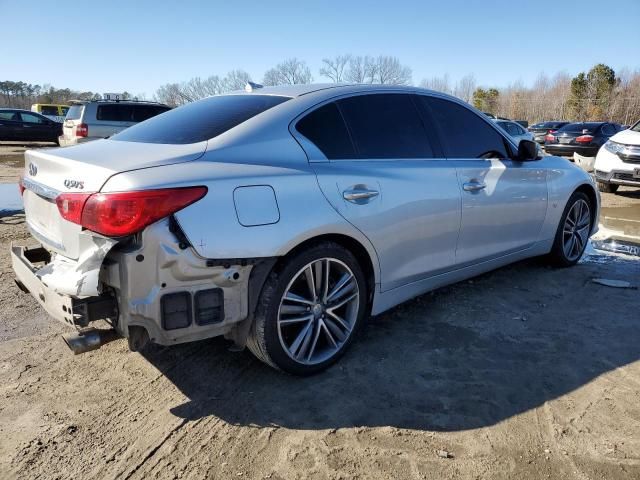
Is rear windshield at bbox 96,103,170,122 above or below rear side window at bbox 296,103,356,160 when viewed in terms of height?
above

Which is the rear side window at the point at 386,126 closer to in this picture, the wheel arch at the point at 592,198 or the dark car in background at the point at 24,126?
the wheel arch at the point at 592,198

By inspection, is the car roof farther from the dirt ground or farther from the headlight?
the headlight

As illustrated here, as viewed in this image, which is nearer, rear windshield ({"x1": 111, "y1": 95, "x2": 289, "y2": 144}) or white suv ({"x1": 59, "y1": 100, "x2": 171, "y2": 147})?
rear windshield ({"x1": 111, "y1": 95, "x2": 289, "y2": 144})

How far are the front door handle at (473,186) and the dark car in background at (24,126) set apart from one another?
23.3m

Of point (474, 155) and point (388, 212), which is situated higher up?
point (474, 155)

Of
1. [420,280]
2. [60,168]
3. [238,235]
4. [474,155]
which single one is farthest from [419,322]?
[60,168]

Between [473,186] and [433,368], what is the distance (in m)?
1.41

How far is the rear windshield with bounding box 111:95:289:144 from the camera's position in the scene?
285 cm

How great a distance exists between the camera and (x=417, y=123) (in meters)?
3.60

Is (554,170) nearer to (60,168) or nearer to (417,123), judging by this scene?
(417,123)

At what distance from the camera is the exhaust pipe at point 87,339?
7.88ft

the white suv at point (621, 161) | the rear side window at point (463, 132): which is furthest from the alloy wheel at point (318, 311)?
the white suv at point (621, 161)

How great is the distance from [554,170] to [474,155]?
3.95 ft

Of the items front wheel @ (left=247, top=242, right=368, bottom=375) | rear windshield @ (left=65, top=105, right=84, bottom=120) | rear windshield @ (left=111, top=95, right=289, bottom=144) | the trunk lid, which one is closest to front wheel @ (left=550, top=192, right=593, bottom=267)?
front wheel @ (left=247, top=242, right=368, bottom=375)
